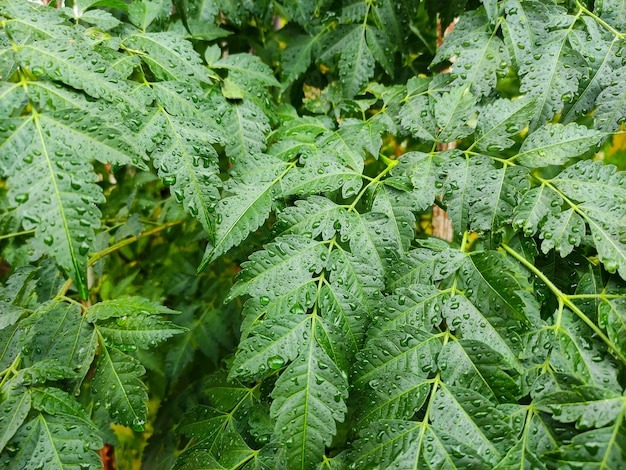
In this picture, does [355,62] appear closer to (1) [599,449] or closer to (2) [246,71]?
(2) [246,71]

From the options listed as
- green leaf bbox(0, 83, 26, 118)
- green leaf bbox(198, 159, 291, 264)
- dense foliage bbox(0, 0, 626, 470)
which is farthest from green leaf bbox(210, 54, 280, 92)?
green leaf bbox(0, 83, 26, 118)

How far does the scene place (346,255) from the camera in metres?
0.78

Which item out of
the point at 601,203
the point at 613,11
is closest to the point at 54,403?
the point at 601,203

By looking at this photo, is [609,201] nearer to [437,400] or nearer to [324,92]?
[437,400]

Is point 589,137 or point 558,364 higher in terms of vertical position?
point 589,137

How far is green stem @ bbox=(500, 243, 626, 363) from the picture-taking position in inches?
27.5

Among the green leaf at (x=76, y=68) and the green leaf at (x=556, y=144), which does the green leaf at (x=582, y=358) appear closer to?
the green leaf at (x=556, y=144)

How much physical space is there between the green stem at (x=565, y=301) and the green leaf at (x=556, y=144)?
0.15 m

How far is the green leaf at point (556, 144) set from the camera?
803 millimetres

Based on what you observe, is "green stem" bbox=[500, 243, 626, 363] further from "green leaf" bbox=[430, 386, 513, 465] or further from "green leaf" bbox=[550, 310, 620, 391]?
"green leaf" bbox=[430, 386, 513, 465]

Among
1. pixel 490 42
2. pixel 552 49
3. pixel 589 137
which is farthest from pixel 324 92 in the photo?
pixel 589 137

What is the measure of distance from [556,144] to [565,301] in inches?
10.1

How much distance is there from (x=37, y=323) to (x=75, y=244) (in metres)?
0.31

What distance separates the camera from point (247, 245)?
114 centimetres
